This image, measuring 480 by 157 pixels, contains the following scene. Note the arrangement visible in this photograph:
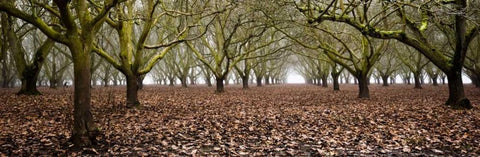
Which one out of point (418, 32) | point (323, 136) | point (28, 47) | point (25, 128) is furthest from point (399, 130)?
point (28, 47)

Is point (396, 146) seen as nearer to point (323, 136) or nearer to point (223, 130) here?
point (323, 136)

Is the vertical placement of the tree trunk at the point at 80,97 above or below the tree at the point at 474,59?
below

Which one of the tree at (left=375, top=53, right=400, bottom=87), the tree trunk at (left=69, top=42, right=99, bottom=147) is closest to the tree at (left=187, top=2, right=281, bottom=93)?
the tree trunk at (left=69, top=42, right=99, bottom=147)

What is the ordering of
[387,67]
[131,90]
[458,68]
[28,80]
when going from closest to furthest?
[458,68]
[131,90]
[28,80]
[387,67]

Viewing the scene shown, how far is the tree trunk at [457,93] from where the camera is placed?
13.1 meters

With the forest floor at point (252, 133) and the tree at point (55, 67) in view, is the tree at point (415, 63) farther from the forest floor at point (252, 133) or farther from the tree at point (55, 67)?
the tree at point (55, 67)

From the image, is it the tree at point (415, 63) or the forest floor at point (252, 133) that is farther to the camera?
the tree at point (415, 63)

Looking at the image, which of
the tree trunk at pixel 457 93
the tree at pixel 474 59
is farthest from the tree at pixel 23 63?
the tree at pixel 474 59

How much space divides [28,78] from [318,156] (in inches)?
773

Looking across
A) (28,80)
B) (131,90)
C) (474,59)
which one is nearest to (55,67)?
(28,80)

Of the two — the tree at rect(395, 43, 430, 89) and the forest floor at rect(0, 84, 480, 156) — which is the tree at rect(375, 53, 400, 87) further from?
the forest floor at rect(0, 84, 480, 156)

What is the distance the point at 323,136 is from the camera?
8.78 metres

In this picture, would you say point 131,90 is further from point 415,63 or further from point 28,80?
point 415,63

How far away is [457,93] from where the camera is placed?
43.8 feet
